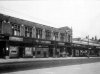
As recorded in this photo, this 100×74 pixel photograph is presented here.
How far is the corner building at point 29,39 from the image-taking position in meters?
27.7

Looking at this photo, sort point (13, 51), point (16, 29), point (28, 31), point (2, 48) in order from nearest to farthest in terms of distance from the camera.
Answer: point (2, 48) → point (13, 51) → point (16, 29) → point (28, 31)

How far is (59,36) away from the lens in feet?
136

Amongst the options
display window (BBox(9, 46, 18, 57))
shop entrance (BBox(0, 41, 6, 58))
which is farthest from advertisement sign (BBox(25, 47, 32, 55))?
shop entrance (BBox(0, 41, 6, 58))

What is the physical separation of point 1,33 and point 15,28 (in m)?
4.02

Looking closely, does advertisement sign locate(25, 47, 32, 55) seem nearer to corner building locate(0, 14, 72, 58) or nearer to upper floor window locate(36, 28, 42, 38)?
corner building locate(0, 14, 72, 58)

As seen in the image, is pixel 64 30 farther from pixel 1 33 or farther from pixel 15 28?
pixel 1 33

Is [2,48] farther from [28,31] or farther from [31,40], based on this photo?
[28,31]

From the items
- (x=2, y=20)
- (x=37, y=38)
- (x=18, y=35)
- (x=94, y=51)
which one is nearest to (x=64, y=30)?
(x=37, y=38)

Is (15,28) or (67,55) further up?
(15,28)

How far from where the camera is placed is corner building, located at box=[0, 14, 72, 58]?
27.7 meters

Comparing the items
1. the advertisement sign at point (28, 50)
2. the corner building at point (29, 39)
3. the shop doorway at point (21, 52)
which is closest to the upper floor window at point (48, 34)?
the corner building at point (29, 39)

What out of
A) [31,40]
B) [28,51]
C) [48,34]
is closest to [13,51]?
[28,51]

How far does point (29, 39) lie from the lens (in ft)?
105

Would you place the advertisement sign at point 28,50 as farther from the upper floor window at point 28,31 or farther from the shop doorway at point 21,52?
the upper floor window at point 28,31
